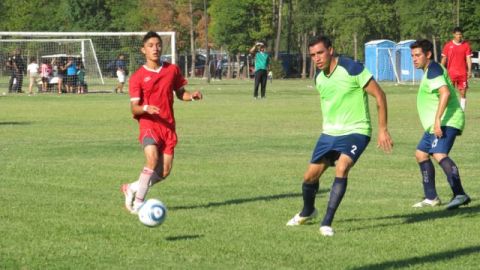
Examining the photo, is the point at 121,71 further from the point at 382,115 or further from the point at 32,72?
the point at 382,115

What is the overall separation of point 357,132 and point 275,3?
81961 millimetres

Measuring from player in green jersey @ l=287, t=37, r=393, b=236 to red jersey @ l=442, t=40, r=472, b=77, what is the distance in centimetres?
1465

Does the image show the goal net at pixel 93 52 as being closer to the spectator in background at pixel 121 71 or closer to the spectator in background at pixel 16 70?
the spectator in background at pixel 121 71

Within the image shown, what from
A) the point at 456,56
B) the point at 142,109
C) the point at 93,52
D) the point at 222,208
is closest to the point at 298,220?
the point at 222,208

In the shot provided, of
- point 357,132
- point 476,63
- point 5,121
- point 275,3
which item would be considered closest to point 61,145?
point 5,121

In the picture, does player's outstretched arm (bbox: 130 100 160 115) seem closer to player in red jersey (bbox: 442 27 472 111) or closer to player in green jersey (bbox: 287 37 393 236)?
player in green jersey (bbox: 287 37 393 236)

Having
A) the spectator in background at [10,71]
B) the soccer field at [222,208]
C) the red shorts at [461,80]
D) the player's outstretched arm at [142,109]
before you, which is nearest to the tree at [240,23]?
the spectator in background at [10,71]

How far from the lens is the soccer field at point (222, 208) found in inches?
332

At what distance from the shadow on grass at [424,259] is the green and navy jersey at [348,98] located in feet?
5.19

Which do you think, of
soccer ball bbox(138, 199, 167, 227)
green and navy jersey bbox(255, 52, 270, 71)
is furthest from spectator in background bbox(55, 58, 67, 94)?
soccer ball bbox(138, 199, 167, 227)

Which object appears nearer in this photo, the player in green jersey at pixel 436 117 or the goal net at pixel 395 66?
the player in green jersey at pixel 436 117

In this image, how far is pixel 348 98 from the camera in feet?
32.1

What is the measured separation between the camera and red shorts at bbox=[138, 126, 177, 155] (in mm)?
10805

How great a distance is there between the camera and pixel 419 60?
457 inches
